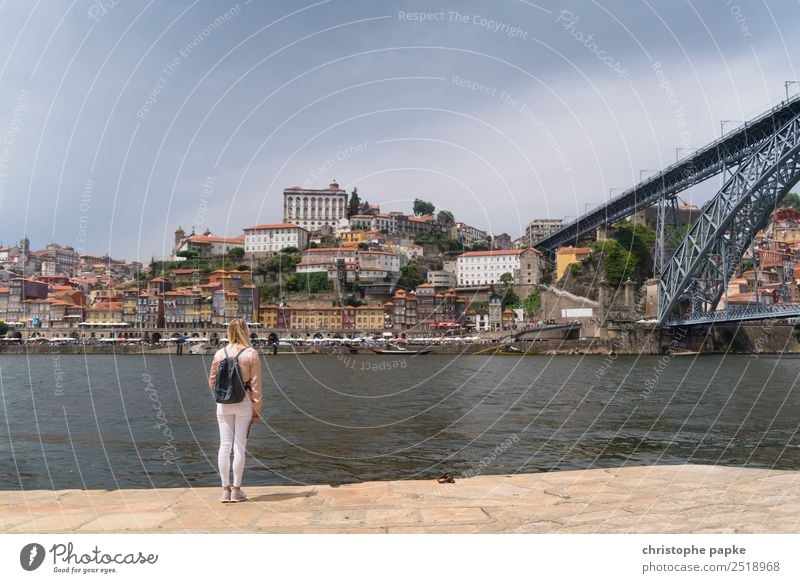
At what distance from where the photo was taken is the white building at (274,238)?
98.3m

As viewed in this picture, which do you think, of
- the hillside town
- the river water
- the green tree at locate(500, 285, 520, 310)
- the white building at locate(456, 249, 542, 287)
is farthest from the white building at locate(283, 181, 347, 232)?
the river water

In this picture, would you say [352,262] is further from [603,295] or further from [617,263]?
[603,295]

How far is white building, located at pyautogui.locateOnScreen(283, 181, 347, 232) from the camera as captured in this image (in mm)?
106500

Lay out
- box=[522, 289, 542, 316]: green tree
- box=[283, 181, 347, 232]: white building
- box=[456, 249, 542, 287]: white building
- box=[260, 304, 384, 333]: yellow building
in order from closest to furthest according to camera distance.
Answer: box=[522, 289, 542, 316]: green tree
box=[260, 304, 384, 333]: yellow building
box=[456, 249, 542, 287]: white building
box=[283, 181, 347, 232]: white building

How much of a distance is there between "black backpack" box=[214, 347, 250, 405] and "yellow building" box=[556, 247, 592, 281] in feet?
243

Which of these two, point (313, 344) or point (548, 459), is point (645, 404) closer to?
point (548, 459)

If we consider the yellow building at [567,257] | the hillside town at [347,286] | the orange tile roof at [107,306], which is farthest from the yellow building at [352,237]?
the orange tile roof at [107,306]

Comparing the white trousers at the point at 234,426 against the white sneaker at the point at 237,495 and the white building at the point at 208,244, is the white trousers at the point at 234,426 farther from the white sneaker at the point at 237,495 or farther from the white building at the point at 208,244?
the white building at the point at 208,244

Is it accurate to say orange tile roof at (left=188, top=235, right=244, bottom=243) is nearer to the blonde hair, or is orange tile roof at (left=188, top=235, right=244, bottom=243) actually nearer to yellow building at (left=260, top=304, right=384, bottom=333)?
yellow building at (left=260, top=304, right=384, bottom=333)

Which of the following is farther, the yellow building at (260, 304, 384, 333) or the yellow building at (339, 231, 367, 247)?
the yellow building at (339, 231, 367, 247)

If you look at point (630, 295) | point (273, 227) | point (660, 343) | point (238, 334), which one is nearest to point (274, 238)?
point (273, 227)

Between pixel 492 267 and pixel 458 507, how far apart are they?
3439 inches

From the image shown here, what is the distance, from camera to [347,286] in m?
89.0
